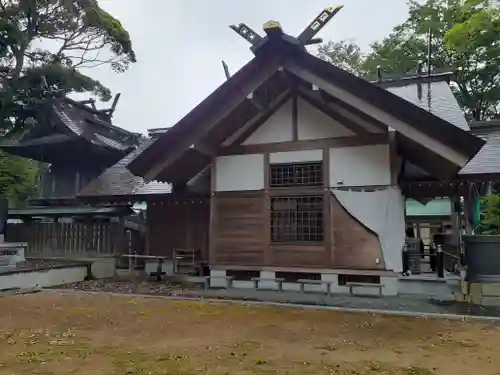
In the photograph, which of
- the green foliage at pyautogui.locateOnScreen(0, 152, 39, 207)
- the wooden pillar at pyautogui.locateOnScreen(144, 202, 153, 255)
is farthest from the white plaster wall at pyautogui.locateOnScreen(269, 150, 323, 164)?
the green foliage at pyautogui.locateOnScreen(0, 152, 39, 207)

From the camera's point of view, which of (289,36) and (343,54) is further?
(343,54)

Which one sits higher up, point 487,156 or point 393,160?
point 487,156

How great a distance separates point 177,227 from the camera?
38.3ft

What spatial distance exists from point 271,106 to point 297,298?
416cm

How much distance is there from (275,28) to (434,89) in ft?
19.8

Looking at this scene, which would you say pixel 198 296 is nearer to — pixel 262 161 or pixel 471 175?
pixel 262 161

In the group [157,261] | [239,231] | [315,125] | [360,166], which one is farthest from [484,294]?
[157,261]

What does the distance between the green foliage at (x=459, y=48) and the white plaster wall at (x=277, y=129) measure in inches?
571

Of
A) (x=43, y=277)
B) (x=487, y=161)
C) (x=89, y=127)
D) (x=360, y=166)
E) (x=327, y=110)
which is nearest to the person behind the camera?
(x=360, y=166)

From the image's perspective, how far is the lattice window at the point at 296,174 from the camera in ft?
29.9

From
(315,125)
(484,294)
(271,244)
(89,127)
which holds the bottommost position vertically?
(484,294)

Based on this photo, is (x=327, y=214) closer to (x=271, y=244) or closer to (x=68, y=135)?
(x=271, y=244)

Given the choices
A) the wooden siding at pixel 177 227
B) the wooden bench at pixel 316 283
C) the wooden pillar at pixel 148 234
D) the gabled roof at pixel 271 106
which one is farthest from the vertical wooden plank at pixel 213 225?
the wooden pillar at pixel 148 234

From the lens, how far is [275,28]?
25.5ft
